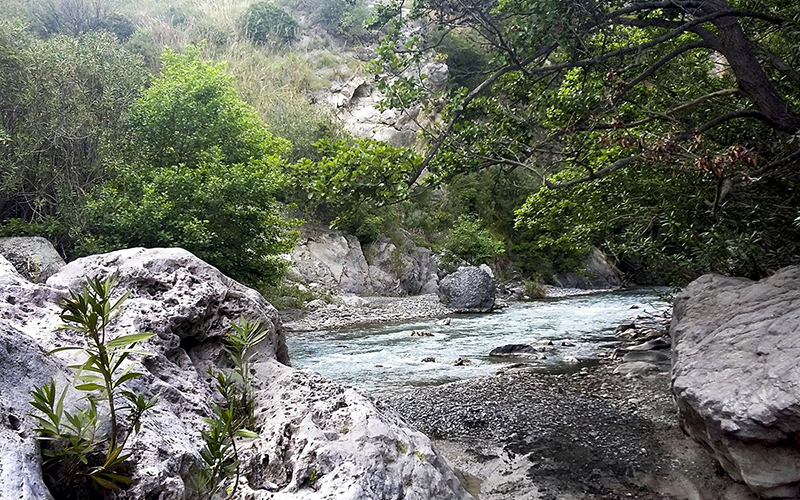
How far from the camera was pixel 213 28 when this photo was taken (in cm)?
3869

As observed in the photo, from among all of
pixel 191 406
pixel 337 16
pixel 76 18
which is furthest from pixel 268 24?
pixel 191 406

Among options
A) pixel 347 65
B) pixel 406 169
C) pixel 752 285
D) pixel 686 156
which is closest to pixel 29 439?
pixel 406 169

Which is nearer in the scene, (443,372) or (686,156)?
(686,156)

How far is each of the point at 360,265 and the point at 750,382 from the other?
21026 millimetres

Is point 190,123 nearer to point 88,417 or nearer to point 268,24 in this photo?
point 88,417

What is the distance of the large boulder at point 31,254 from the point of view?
12844mm

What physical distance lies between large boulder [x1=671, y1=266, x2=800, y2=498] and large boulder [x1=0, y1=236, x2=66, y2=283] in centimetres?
1379

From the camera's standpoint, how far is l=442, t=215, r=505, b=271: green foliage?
26000mm

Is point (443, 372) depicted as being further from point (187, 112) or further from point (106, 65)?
point (106, 65)

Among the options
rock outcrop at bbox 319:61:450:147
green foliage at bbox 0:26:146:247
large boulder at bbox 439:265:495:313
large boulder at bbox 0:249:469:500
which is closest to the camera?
large boulder at bbox 0:249:469:500

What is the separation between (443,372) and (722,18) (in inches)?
250

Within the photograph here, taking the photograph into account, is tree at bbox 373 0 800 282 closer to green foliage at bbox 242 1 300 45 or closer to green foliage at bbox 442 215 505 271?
green foliage at bbox 442 215 505 271

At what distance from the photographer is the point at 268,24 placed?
41094 millimetres

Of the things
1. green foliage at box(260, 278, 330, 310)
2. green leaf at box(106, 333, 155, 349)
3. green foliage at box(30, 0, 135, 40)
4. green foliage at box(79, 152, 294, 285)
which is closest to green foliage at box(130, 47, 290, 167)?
green foliage at box(79, 152, 294, 285)
